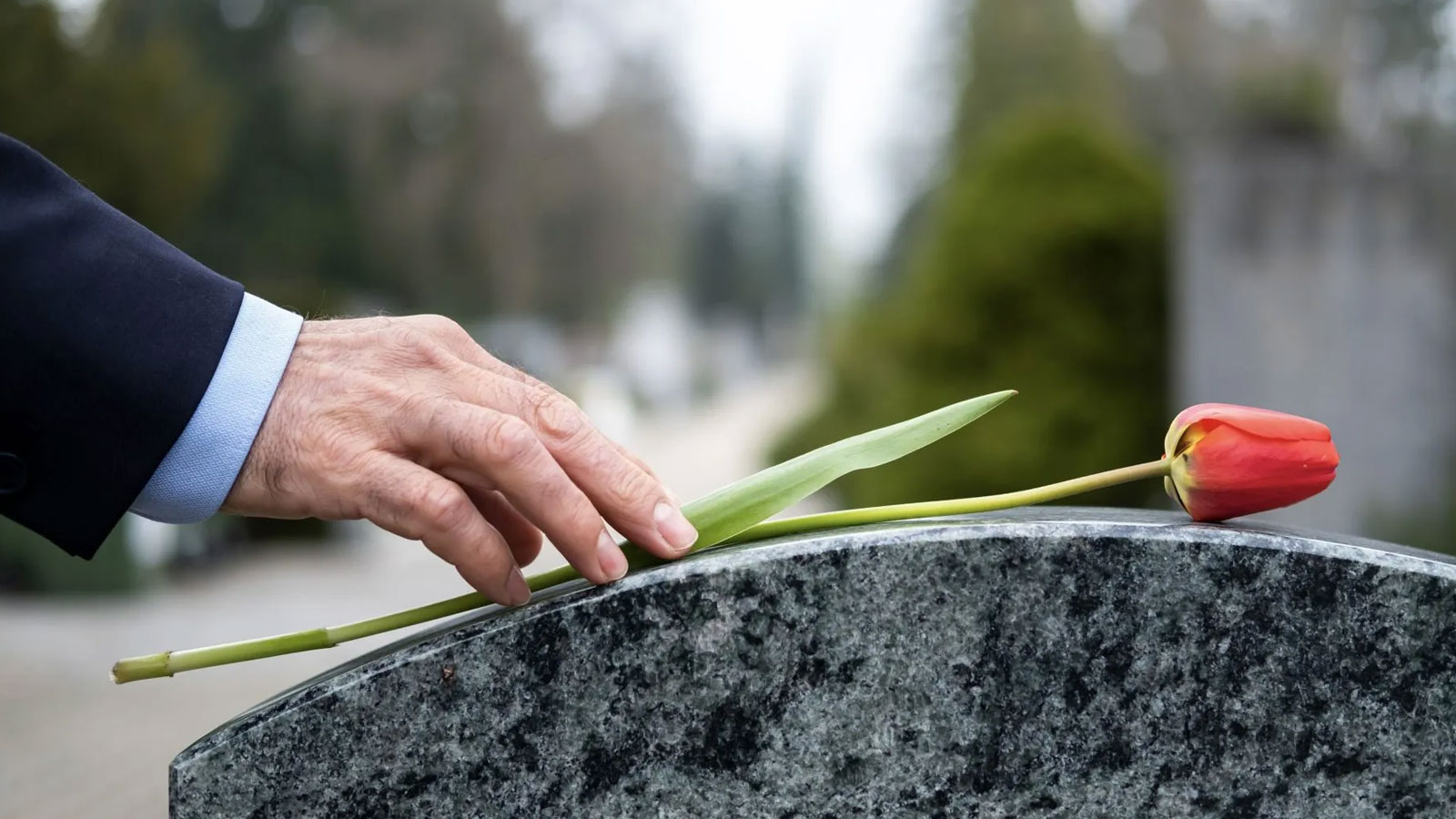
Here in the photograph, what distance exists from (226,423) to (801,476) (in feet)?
1.96

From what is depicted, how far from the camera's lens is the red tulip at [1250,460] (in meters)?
1.25

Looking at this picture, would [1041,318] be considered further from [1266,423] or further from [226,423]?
[226,423]

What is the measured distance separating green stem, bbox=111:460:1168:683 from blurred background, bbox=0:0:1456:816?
0.62 m

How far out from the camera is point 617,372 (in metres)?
35.5

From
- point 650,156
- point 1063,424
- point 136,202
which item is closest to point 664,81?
point 650,156

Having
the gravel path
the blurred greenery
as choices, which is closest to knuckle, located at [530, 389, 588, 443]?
the gravel path

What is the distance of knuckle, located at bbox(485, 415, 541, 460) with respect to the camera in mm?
1196

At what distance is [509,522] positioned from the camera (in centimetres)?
145

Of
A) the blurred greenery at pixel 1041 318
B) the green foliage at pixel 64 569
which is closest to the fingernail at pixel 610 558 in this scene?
the blurred greenery at pixel 1041 318

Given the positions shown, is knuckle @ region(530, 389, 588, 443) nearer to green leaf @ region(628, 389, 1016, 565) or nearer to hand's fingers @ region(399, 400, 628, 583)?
hand's fingers @ region(399, 400, 628, 583)

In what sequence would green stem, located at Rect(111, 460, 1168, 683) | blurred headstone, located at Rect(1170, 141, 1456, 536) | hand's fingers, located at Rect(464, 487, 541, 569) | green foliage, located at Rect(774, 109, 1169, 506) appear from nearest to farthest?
1. green stem, located at Rect(111, 460, 1168, 683)
2. hand's fingers, located at Rect(464, 487, 541, 569)
3. blurred headstone, located at Rect(1170, 141, 1456, 536)
4. green foliage, located at Rect(774, 109, 1169, 506)

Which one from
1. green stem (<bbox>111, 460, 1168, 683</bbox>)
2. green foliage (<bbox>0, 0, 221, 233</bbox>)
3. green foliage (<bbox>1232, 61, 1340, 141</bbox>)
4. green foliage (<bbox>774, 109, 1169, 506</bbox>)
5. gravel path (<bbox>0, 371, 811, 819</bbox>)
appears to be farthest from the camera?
green foliage (<bbox>0, 0, 221, 233</bbox>)

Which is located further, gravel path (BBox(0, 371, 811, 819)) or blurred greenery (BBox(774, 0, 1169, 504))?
blurred greenery (BBox(774, 0, 1169, 504))

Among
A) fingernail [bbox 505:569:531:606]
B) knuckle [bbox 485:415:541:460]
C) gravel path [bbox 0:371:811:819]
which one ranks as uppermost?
knuckle [bbox 485:415:541:460]
